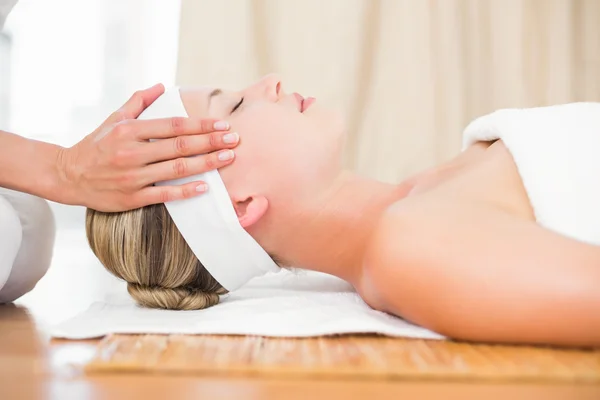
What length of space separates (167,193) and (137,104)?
247 mm

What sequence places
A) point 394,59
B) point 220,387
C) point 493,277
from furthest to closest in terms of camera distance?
1. point 394,59
2. point 493,277
3. point 220,387

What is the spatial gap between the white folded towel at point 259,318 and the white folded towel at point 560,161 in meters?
0.33

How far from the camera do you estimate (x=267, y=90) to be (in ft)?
5.22

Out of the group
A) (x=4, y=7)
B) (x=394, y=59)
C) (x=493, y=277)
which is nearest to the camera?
(x=493, y=277)

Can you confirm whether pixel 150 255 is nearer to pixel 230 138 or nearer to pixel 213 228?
pixel 213 228

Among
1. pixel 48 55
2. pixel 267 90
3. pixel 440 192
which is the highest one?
pixel 48 55

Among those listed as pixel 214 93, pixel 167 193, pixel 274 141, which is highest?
pixel 214 93

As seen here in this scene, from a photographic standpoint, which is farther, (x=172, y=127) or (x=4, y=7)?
(x=4, y=7)

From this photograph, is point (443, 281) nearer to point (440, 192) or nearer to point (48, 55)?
point (440, 192)

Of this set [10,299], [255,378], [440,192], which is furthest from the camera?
[10,299]

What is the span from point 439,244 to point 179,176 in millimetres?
540

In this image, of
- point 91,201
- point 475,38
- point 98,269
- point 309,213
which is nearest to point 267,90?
point 309,213

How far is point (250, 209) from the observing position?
1.48m

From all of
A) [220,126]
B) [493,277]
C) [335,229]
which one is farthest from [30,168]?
[493,277]
